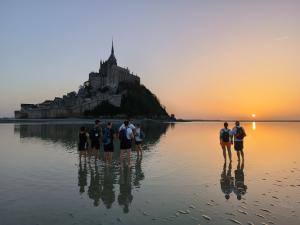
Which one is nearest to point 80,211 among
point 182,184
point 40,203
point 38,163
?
point 40,203

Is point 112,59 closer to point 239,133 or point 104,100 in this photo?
point 104,100

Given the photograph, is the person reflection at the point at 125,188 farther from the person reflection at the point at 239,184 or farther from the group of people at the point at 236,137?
the group of people at the point at 236,137

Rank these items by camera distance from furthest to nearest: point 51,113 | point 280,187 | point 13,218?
point 51,113
point 280,187
point 13,218

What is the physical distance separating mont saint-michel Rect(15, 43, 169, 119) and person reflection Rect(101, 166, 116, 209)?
135m

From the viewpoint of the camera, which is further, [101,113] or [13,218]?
[101,113]

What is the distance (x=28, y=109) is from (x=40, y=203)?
493 feet

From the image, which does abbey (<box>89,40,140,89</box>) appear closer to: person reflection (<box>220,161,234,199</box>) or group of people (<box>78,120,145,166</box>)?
group of people (<box>78,120,145,166</box>)

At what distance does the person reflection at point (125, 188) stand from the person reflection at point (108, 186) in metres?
0.23

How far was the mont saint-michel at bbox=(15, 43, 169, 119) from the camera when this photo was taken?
146 m

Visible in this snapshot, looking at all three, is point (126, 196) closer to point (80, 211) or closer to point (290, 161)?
point (80, 211)

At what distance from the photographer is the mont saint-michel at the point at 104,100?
14573 centimetres

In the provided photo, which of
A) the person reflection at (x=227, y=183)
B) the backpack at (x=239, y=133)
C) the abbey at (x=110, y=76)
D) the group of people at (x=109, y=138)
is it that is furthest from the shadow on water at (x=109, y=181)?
the abbey at (x=110, y=76)

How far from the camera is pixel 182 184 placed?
9.82 metres

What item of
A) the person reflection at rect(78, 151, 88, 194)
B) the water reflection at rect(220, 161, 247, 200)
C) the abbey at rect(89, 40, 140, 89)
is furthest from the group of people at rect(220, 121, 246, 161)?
the abbey at rect(89, 40, 140, 89)
